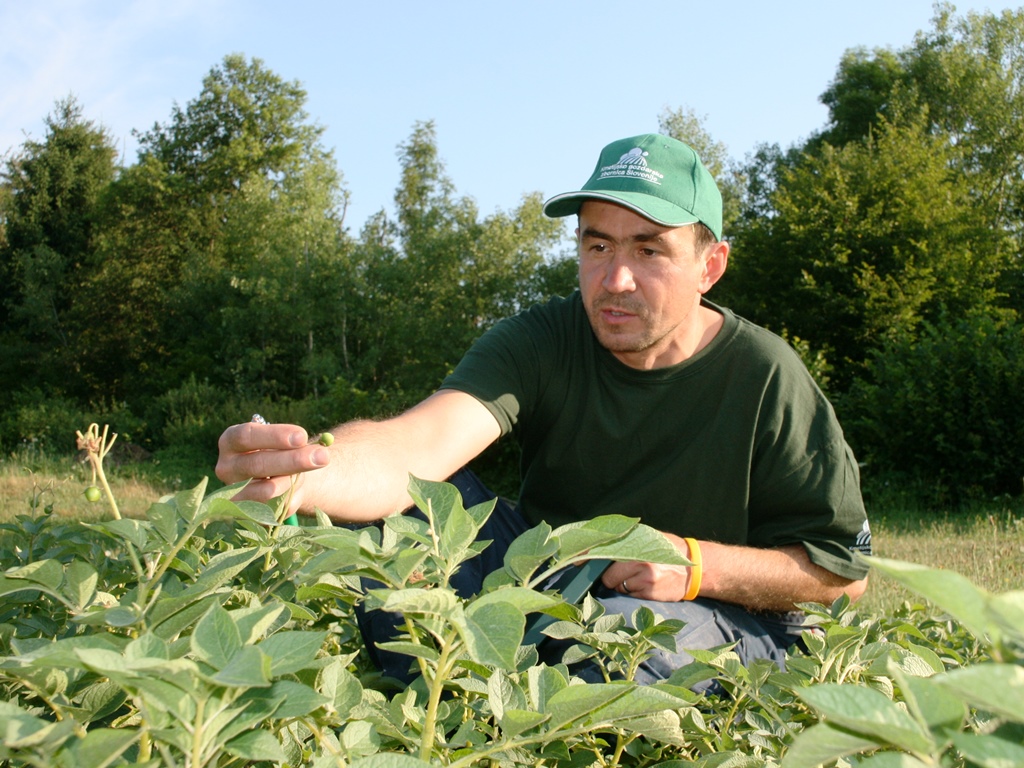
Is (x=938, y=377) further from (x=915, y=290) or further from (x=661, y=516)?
(x=661, y=516)

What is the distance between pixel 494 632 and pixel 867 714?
0.82 feet

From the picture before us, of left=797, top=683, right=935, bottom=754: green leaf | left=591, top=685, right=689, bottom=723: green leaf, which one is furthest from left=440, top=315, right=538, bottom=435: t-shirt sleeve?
left=797, top=683, right=935, bottom=754: green leaf

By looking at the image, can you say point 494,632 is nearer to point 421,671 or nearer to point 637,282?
point 421,671

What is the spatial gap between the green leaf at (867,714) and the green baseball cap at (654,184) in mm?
2046

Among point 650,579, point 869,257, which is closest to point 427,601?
point 650,579

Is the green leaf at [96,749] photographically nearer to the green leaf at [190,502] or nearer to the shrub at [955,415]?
the green leaf at [190,502]

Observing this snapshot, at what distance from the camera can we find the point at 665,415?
2.55 metres

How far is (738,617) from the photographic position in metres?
2.15

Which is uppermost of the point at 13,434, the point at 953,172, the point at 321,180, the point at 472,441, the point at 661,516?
the point at 321,180

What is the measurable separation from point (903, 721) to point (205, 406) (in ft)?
77.2

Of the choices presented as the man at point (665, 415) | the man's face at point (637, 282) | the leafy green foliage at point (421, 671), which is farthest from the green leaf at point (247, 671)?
the man's face at point (637, 282)

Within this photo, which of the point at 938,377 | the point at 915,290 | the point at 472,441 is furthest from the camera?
the point at 915,290

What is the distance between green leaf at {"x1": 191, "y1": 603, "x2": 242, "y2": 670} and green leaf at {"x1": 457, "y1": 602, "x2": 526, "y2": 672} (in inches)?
6.2

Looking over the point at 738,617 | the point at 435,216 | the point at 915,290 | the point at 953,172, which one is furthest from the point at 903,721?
the point at 435,216
